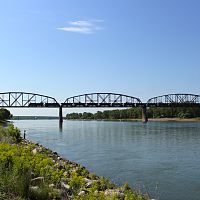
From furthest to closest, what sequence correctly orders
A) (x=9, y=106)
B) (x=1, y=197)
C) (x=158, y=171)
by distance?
1. (x=9, y=106)
2. (x=158, y=171)
3. (x=1, y=197)

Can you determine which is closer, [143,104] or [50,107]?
[50,107]

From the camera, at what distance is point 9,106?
163m

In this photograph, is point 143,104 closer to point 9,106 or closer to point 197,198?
point 9,106

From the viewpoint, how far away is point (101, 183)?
48.9 feet

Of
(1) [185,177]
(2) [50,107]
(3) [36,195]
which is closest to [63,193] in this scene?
(3) [36,195]

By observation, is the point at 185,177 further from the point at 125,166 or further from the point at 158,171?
the point at 125,166

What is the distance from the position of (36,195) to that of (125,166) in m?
17.1

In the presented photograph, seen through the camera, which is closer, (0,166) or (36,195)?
(36,195)

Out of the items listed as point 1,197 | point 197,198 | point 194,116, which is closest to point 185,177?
point 197,198

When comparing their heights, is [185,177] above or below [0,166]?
below

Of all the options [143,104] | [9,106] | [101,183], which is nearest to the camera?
[101,183]

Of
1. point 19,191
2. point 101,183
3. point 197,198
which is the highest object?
point 19,191

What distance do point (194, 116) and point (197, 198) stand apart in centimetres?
18291

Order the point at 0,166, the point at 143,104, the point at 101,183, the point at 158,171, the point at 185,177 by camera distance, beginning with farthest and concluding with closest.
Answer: the point at 143,104, the point at 158,171, the point at 185,177, the point at 101,183, the point at 0,166
